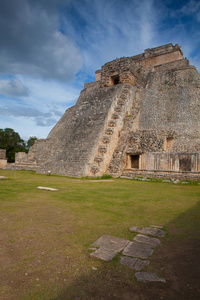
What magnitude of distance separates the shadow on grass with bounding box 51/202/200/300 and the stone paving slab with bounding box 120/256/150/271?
Result: 77 mm

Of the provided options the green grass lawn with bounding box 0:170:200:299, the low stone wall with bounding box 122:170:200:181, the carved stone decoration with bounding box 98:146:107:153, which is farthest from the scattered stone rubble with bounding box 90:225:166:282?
the carved stone decoration with bounding box 98:146:107:153

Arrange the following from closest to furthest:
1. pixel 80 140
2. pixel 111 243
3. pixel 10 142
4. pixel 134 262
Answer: pixel 134 262, pixel 111 243, pixel 80 140, pixel 10 142

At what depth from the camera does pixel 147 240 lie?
129 inches

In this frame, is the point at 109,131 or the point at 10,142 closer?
the point at 109,131

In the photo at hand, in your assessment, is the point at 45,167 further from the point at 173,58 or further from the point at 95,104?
the point at 173,58

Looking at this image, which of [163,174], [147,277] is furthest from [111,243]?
[163,174]

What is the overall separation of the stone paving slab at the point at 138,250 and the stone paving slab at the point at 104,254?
184 mm

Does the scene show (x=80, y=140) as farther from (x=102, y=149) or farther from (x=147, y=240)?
(x=147, y=240)

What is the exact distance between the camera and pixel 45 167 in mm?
15367

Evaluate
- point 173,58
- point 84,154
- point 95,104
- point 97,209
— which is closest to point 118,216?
point 97,209

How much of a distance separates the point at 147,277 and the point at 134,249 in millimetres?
665

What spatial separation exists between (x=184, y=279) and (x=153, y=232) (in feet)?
4.38

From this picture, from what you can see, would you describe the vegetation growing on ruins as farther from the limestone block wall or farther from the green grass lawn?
the green grass lawn

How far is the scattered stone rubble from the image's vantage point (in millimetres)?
2478
